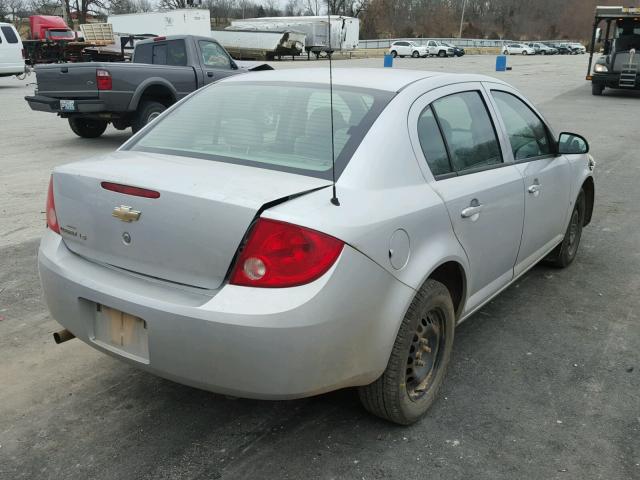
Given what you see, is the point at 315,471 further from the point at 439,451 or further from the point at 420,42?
the point at 420,42

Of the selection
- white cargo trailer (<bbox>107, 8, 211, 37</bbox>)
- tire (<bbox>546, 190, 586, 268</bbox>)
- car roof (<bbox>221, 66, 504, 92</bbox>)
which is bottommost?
tire (<bbox>546, 190, 586, 268</bbox>)

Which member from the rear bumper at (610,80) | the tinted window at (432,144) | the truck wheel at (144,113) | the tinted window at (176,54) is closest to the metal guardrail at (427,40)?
the rear bumper at (610,80)

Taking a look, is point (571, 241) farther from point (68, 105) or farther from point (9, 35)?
point (9, 35)

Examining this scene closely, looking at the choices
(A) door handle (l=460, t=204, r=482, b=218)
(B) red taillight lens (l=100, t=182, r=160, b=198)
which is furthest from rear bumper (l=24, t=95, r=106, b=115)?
(A) door handle (l=460, t=204, r=482, b=218)

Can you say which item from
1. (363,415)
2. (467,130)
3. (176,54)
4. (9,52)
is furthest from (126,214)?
(9,52)

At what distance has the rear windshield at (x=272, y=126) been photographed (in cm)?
286

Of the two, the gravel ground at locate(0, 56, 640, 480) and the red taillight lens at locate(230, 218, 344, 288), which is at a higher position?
the red taillight lens at locate(230, 218, 344, 288)

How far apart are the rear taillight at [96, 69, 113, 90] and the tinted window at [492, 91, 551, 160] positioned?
7546 mm

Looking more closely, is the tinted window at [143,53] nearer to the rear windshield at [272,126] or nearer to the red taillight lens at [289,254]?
the rear windshield at [272,126]

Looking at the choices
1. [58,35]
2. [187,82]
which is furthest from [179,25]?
[187,82]

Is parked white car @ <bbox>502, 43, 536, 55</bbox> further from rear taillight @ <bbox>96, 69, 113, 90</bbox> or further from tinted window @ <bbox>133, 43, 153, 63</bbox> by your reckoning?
rear taillight @ <bbox>96, 69, 113, 90</bbox>

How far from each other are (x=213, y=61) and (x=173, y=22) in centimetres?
2612

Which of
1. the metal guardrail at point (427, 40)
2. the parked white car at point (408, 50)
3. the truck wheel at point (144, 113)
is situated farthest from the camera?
the metal guardrail at point (427, 40)

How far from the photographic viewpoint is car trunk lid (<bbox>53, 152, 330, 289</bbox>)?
2.40m
